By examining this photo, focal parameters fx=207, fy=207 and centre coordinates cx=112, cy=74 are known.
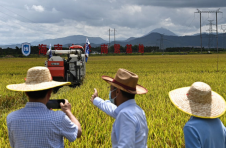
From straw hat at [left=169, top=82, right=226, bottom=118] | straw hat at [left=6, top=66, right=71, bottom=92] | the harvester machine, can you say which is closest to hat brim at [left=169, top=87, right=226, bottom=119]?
straw hat at [left=169, top=82, right=226, bottom=118]

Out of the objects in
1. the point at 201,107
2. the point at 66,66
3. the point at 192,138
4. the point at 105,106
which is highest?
the point at 66,66

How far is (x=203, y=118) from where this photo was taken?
5.61 ft

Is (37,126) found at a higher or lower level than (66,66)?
lower

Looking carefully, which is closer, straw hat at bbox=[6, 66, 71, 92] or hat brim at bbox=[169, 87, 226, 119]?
hat brim at bbox=[169, 87, 226, 119]

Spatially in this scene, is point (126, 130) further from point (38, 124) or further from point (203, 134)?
point (38, 124)

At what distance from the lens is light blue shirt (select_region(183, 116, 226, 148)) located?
160cm

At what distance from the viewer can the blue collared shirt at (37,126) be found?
1.74 meters

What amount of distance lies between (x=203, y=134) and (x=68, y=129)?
3.63 feet

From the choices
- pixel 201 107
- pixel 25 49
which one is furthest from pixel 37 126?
pixel 25 49

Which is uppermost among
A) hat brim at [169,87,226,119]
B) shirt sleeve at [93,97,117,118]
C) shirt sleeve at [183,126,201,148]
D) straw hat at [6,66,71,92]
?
straw hat at [6,66,71,92]

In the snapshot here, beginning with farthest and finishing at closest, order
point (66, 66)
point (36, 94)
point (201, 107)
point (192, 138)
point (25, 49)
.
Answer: point (25, 49)
point (66, 66)
point (36, 94)
point (201, 107)
point (192, 138)

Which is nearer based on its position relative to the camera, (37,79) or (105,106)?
(37,79)

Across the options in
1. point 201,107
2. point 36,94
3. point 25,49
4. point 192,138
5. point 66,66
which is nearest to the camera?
point 192,138

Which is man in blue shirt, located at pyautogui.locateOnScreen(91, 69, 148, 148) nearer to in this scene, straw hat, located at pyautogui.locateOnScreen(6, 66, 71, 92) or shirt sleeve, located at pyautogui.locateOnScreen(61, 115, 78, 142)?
shirt sleeve, located at pyautogui.locateOnScreen(61, 115, 78, 142)
